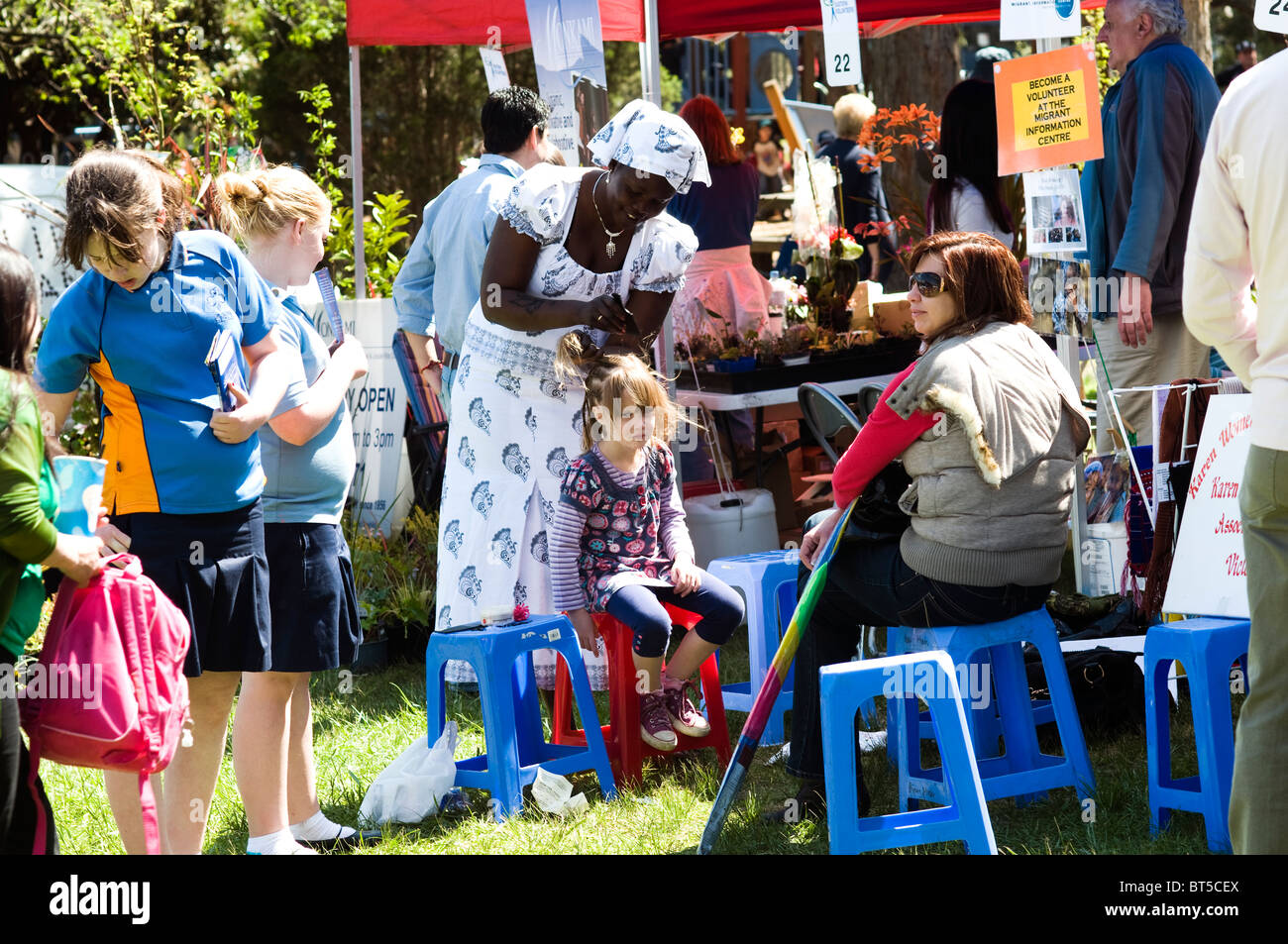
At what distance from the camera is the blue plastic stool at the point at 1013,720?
3318 millimetres

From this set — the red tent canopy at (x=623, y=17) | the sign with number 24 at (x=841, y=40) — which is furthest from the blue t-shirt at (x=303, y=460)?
the red tent canopy at (x=623, y=17)

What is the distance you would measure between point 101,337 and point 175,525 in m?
0.40

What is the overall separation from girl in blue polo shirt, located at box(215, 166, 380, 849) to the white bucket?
7.51 ft

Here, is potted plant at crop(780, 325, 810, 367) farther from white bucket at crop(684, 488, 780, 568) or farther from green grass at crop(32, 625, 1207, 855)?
green grass at crop(32, 625, 1207, 855)

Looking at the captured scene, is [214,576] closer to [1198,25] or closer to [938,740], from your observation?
[938,740]

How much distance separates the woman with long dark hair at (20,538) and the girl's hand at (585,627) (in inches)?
61.5

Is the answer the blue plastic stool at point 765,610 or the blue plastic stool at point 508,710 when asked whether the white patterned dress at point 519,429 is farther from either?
the blue plastic stool at point 765,610

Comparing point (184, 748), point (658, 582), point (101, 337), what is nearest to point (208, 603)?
point (184, 748)

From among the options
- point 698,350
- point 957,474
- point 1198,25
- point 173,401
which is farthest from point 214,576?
point 1198,25

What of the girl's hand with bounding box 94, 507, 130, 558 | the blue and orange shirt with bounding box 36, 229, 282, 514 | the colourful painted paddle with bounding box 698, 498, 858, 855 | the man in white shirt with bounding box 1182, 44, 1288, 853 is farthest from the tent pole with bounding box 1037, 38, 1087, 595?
the girl's hand with bounding box 94, 507, 130, 558

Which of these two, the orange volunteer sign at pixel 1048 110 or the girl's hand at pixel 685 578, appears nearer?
the girl's hand at pixel 685 578

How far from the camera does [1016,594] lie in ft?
10.9

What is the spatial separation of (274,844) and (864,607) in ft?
4.79

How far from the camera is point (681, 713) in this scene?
153 inches
